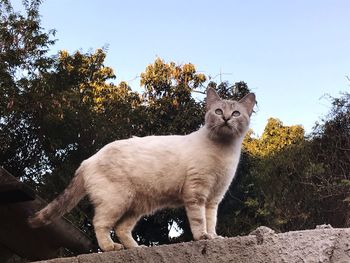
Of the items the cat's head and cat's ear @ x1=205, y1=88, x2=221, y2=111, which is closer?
the cat's head

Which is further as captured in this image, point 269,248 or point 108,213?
point 108,213

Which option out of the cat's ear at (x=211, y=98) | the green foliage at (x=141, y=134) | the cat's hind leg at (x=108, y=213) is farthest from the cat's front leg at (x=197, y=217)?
the green foliage at (x=141, y=134)

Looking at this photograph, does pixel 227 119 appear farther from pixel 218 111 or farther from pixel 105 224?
pixel 105 224

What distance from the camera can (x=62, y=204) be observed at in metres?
3.52

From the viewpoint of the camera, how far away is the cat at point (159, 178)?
11.1ft

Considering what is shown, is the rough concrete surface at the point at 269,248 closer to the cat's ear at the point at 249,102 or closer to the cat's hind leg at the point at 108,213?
the cat's hind leg at the point at 108,213

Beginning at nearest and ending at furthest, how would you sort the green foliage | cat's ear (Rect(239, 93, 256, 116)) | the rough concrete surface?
1. the rough concrete surface
2. cat's ear (Rect(239, 93, 256, 116))
3. the green foliage

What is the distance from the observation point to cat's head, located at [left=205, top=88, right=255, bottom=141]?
3521 millimetres

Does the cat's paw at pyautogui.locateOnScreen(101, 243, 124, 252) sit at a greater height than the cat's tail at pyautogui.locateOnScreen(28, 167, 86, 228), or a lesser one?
lesser

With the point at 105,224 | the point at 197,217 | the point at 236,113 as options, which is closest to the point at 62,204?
the point at 105,224

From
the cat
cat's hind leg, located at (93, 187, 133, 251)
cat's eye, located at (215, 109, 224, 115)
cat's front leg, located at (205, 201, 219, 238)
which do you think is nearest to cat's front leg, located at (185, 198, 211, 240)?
the cat

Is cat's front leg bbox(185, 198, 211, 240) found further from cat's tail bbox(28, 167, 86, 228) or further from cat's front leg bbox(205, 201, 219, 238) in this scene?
cat's tail bbox(28, 167, 86, 228)

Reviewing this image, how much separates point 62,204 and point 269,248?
1.35m

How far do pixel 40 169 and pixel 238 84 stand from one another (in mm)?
5218
